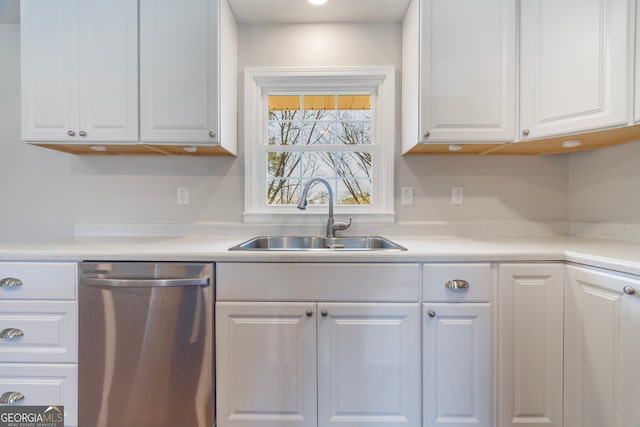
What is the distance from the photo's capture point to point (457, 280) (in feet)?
4.35

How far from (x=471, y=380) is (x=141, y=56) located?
7.43 ft

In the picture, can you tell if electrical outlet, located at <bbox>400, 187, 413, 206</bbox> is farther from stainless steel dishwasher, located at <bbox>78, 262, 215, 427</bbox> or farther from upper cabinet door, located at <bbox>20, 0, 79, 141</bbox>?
upper cabinet door, located at <bbox>20, 0, 79, 141</bbox>

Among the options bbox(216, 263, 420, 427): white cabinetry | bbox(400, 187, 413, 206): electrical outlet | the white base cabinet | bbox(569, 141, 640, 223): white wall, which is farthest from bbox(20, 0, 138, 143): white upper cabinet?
bbox(569, 141, 640, 223): white wall

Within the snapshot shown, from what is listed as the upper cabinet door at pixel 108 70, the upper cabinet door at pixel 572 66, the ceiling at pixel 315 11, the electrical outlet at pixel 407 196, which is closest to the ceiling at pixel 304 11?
the ceiling at pixel 315 11

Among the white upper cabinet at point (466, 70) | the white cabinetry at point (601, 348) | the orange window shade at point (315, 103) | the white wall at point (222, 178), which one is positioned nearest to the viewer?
the white cabinetry at point (601, 348)

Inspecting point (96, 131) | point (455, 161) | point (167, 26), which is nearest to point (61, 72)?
point (96, 131)

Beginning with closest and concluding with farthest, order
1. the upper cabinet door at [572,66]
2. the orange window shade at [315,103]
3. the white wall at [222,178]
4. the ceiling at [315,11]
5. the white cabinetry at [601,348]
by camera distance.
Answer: the white cabinetry at [601,348], the upper cabinet door at [572,66], the ceiling at [315,11], the white wall at [222,178], the orange window shade at [315,103]

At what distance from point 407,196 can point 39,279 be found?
196 cm

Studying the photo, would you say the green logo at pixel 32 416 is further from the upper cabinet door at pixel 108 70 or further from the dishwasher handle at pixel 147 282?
the upper cabinet door at pixel 108 70

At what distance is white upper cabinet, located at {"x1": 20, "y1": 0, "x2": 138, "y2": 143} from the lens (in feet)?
5.18

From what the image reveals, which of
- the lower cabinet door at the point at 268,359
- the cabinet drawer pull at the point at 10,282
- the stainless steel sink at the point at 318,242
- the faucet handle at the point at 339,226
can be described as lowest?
the lower cabinet door at the point at 268,359

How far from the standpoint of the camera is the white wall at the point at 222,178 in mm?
1933

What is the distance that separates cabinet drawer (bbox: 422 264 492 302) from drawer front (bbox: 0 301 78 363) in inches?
62.2

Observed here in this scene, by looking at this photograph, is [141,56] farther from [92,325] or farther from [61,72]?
[92,325]
